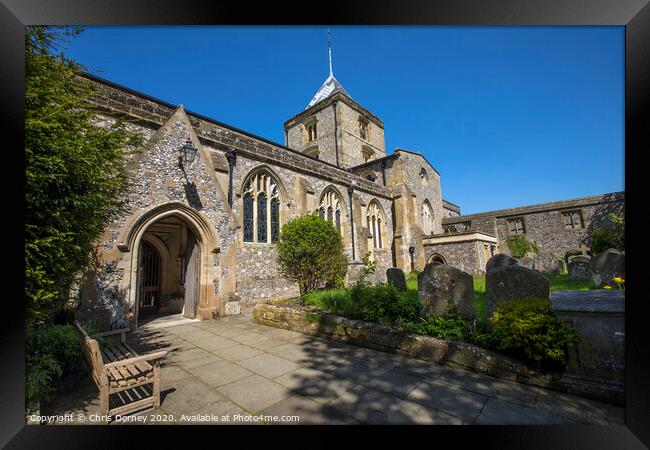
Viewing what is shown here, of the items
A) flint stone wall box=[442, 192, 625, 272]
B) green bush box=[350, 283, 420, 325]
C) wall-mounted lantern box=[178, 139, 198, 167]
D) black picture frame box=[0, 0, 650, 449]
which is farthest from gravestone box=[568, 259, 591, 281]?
wall-mounted lantern box=[178, 139, 198, 167]

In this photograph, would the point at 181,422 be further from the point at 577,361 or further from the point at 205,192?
the point at 205,192

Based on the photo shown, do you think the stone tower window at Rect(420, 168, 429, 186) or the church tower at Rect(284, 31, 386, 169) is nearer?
the stone tower window at Rect(420, 168, 429, 186)

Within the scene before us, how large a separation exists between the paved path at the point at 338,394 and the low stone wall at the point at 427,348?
0.12 m

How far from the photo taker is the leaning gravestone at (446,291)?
4680mm

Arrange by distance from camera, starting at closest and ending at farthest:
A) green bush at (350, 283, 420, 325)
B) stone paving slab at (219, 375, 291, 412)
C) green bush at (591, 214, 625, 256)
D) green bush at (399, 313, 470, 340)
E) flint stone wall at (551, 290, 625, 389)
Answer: stone paving slab at (219, 375, 291, 412) → flint stone wall at (551, 290, 625, 389) → green bush at (399, 313, 470, 340) → green bush at (350, 283, 420, 325) → green bush at (591, 214, 625, 256)

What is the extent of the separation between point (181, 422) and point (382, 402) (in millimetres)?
2040

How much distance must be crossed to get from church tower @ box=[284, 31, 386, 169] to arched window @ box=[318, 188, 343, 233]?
32.7 feet

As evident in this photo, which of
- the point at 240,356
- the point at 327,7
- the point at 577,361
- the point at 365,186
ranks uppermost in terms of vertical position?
the point at 365,186

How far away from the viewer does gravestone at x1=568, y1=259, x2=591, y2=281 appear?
12.2 m

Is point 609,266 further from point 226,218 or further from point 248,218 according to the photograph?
point 248,218

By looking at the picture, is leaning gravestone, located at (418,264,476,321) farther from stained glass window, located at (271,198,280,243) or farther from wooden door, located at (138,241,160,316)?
wooden door, located at (138,241,160,316)

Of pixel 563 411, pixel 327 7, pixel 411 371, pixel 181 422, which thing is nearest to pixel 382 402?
pixel 411 371

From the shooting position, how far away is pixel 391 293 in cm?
555

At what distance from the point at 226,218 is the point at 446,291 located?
6242 mm
